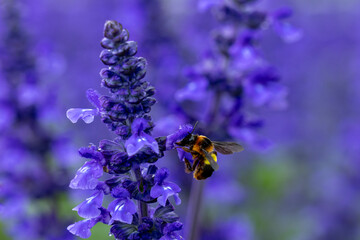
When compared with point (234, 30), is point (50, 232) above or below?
below

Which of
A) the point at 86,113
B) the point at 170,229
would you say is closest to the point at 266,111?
the point at 170,229

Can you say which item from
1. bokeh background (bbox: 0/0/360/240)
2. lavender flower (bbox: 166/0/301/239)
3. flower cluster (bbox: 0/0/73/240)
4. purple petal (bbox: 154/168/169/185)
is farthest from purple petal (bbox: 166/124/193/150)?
flower cluster (bbox: 0/0/73/240)

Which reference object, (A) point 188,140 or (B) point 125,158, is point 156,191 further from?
(A) point 188,140

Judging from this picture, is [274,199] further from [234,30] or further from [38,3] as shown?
[38,3]

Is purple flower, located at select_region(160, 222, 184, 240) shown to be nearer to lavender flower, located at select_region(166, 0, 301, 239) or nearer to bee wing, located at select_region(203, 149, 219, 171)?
bee wing, located at select_region(203, 149, 219, 171)

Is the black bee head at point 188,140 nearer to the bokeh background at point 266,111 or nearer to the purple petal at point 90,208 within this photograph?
the purple petal at point 90,208

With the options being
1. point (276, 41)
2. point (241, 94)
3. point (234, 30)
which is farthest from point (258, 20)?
point (276, 41)
